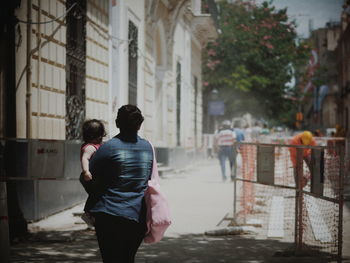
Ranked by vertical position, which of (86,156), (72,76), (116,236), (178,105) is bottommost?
(116,236)

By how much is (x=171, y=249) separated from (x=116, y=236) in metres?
3.18

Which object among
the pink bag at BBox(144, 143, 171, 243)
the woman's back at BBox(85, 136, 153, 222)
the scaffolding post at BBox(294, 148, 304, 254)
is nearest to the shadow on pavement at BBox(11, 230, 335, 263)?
the scaffolding post at BBox(294, 148, 304, 254)

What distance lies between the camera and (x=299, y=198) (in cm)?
759

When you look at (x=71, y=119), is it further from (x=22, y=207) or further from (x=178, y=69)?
(x=178, y=69)

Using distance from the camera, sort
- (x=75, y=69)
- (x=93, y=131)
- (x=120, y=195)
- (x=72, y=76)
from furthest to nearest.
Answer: (x=75, y=69) → (x=72, y=76) → (x=93, y=131) → (x=120, y=195)

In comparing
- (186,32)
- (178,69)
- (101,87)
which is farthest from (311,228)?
(186,32)

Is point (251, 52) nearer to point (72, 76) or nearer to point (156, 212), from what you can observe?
point (72, 76)

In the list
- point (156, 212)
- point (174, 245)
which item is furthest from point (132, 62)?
point (156, 212)

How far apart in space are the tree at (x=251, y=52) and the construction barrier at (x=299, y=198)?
2820 centimetres

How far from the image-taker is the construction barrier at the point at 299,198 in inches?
285

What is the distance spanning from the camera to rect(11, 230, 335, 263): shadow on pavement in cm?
731

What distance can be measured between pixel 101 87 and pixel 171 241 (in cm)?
638

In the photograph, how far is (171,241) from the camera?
848 cm

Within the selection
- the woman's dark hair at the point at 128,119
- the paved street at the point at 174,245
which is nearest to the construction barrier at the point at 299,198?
the paved street at the point at 174,245
